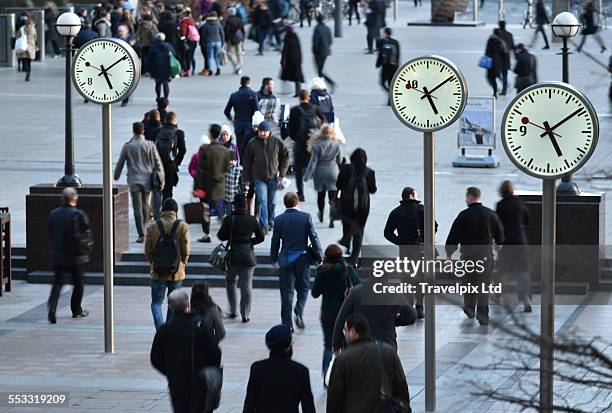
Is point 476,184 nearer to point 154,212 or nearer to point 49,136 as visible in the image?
point 154,212

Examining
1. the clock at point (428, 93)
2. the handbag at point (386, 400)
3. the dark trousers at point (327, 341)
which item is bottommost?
the dark trousers at point (327, 341)

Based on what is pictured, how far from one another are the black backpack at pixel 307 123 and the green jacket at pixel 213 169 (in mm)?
2541

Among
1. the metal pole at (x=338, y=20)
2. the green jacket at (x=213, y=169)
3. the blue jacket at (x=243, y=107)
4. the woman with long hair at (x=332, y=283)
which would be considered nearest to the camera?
the woman with long hair at (x=332, y=283)

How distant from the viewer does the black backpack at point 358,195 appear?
16531mm

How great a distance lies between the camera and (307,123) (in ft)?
67.3

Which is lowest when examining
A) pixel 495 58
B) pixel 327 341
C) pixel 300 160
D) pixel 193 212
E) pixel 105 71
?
pixel 327 341

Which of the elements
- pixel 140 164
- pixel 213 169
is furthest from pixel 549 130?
pixel 140 164

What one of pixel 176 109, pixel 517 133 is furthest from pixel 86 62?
pixel 176 109

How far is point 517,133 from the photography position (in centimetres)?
933

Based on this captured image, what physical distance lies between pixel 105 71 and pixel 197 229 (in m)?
5.22

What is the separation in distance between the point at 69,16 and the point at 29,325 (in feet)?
12.7

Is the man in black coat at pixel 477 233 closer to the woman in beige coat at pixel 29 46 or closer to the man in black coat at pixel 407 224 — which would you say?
the man in black coat at pixel 407 224

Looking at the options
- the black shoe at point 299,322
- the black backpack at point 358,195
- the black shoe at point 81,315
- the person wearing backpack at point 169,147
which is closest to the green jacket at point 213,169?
the person wearing backpack at point 169,147

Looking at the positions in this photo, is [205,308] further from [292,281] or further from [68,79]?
[68,79]
